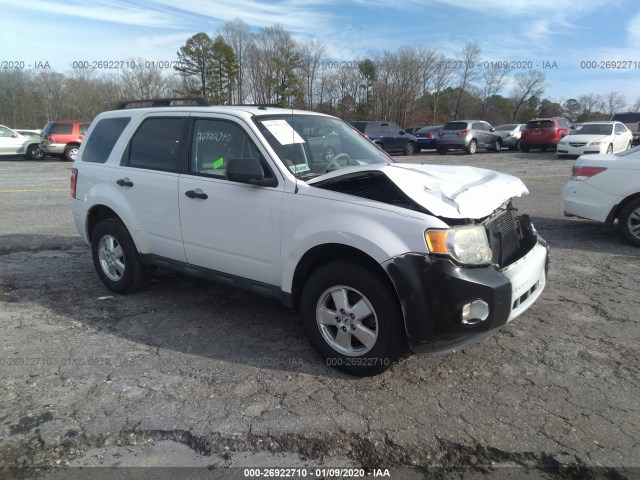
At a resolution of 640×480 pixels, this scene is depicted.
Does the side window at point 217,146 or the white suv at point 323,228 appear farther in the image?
the side window at point 217,146

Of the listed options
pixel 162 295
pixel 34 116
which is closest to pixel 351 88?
pixel 34 116

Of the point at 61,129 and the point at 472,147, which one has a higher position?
the point at 61,129

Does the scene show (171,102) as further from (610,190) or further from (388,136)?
(388,136)

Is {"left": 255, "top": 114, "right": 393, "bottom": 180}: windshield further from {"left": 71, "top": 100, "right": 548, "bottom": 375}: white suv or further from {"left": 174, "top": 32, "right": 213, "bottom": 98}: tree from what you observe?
{"left": 174, "top": 32, "right": 213, "bottom": 98}: tree

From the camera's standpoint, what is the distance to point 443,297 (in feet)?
9.75

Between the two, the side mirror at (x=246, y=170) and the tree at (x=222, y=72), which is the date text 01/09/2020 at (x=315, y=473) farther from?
the tree at (x=222, y=72)

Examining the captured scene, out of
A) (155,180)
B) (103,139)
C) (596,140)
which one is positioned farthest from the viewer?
(596,140)

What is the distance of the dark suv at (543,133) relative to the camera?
2439cm

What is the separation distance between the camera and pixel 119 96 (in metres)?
43.6

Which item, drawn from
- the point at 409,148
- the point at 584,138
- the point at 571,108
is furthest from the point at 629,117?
the point at 571,108

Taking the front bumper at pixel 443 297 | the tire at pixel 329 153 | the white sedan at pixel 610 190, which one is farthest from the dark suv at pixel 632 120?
the front bumper at pixel 443 297

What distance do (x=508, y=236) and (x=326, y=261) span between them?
4.66ft

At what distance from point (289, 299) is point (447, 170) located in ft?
5.63

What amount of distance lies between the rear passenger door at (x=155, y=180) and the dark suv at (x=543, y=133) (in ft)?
78.8
